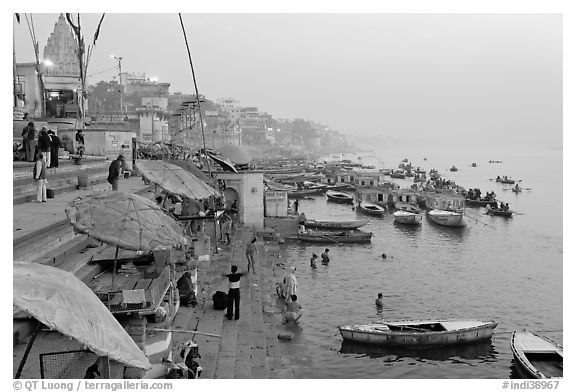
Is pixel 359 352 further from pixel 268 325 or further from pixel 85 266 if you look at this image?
pixel 85 266

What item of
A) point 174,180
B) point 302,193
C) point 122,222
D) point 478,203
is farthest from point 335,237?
point 302,193

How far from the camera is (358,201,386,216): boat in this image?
30328 millimetres

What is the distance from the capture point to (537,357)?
31.9 feet

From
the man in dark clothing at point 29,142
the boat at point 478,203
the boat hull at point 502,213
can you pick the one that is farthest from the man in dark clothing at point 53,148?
the boat at point 478,203

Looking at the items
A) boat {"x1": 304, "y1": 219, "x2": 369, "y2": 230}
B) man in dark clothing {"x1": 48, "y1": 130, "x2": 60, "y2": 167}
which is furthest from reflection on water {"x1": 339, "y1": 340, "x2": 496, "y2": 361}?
boat {"x1": 304, "y1": 219, "x2": 369, "y2": 230}

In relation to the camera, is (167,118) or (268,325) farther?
(167,118)

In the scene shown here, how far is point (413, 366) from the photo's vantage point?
1016 centimetres

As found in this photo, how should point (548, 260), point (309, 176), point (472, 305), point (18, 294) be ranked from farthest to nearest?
point (309, 176)
point (548, 260)
point (472, 305)
point (18, 294)

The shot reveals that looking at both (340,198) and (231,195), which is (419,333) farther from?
(340,198)

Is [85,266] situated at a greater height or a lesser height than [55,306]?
lesser

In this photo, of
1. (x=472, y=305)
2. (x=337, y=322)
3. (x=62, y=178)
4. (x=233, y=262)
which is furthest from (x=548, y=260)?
(x=62, y=178)

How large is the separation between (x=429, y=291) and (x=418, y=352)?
474 cm
